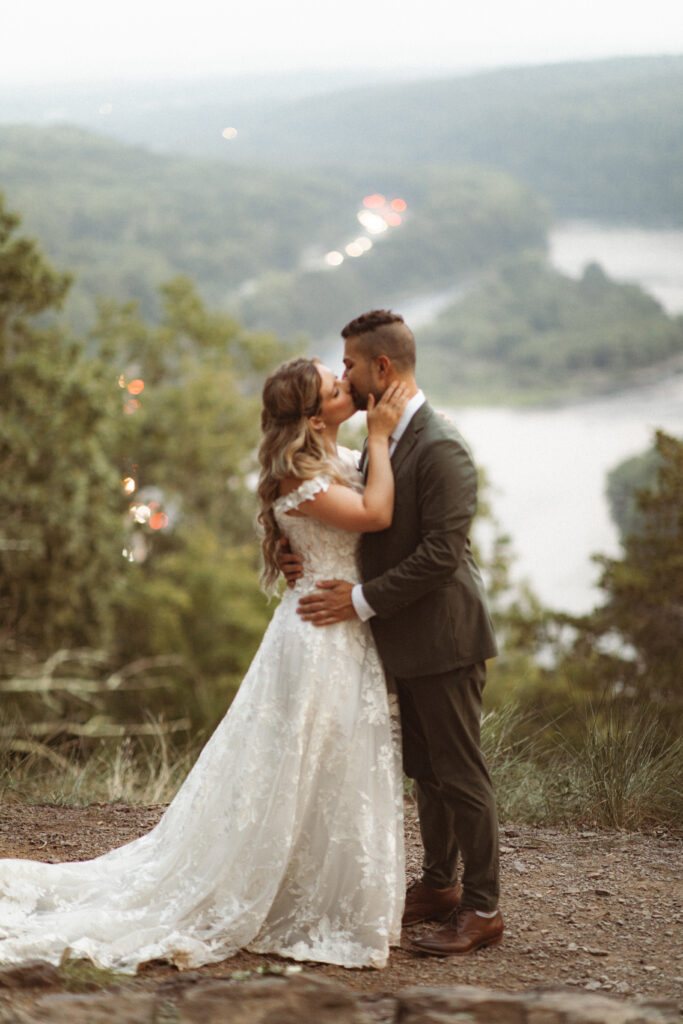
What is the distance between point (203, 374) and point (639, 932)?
2349 cm

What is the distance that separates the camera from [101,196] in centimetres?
5941

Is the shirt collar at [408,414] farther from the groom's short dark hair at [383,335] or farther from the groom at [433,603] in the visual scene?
the groom's short dark hair at [383,335]

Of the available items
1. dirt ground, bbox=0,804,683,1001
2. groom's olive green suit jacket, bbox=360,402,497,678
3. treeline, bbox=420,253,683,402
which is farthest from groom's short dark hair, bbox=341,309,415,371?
treeline, bbox=420,253,683,402

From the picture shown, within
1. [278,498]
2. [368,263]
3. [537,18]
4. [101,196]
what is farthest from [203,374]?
[537,18]

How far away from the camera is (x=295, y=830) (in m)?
3.50

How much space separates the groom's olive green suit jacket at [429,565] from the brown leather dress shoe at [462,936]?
880 mm

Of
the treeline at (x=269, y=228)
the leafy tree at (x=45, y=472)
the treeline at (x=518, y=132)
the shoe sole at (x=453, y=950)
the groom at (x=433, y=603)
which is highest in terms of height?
the treeline at (x=518, y=132)

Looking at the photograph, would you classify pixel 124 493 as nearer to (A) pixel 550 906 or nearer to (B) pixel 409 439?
(A) pixel 550 906

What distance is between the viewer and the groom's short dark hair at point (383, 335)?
336cm

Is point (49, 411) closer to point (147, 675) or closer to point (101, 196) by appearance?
point (147, 675)

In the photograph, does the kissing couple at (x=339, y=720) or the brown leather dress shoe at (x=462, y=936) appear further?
the brown leather dress shoe at (x=462, y=936)

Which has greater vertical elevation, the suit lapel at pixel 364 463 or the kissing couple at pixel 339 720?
the suit lapel at pixel 364 463

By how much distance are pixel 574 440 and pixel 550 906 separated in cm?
5237

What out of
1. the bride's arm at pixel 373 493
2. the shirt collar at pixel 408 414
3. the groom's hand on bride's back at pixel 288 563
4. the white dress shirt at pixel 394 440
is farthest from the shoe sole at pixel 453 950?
the shirt collar at pixel 408 414
